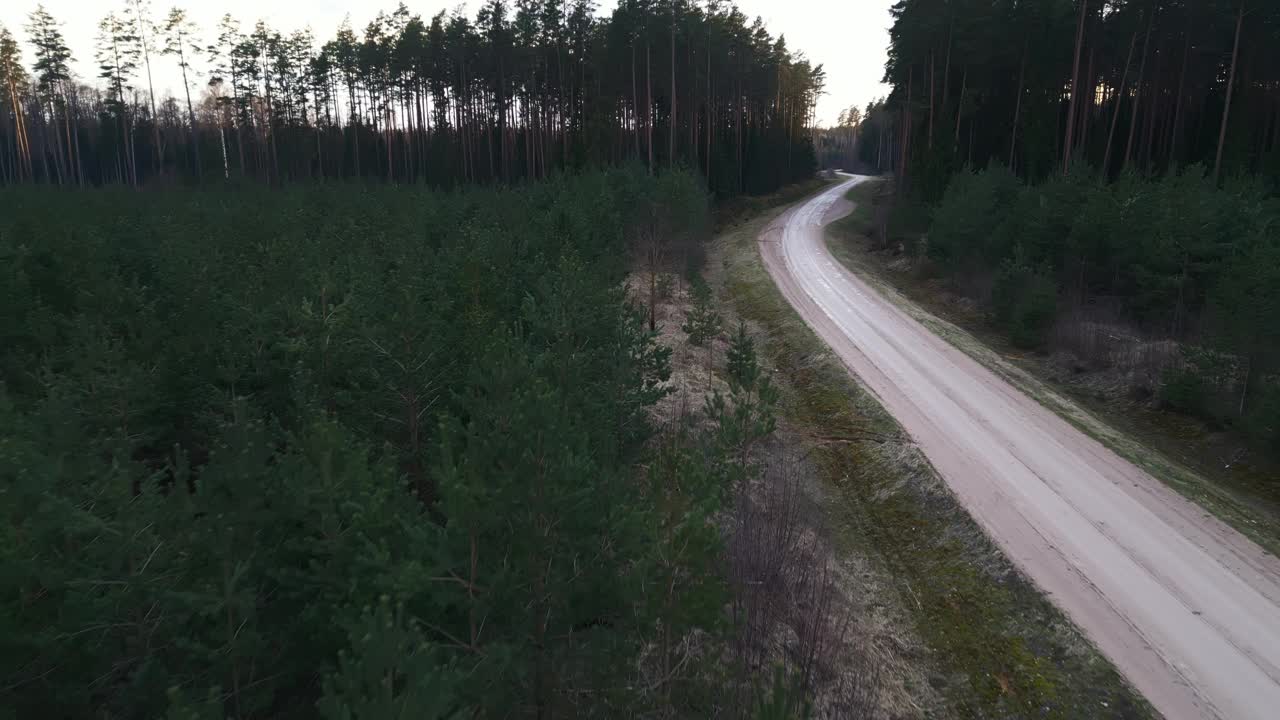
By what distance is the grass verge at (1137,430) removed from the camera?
12.8 meters

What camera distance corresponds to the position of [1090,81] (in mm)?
39438

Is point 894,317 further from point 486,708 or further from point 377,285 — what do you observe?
point 486,708

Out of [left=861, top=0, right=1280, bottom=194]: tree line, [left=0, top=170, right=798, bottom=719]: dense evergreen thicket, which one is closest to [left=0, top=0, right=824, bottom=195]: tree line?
[left=861, top=0, right=1280, bottom=194]: tree line

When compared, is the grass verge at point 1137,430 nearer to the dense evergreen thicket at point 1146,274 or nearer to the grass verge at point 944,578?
the dense evergreen thicket at point 1146,274

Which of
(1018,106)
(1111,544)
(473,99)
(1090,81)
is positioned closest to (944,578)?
(1111,544)

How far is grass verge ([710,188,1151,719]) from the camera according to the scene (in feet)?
27.7

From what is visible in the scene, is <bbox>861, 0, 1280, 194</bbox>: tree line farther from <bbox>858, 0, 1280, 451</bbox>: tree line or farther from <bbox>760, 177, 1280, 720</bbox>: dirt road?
<bbox>760, 177, 1280, 720</bbox>: dirt road

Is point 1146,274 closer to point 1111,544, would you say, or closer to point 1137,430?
point 1137,430

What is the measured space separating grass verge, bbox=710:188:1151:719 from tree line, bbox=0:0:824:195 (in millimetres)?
30983

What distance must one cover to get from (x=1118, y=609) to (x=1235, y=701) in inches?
69.1

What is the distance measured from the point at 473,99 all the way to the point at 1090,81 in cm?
4975

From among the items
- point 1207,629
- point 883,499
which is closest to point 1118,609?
point 1207,629

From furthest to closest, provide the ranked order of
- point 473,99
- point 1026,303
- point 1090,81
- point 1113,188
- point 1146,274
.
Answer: point 473,99 → point 1090,81 → point 1113,188 → point 1026,303 → point 1146,274

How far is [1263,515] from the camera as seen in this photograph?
12.7 meters
